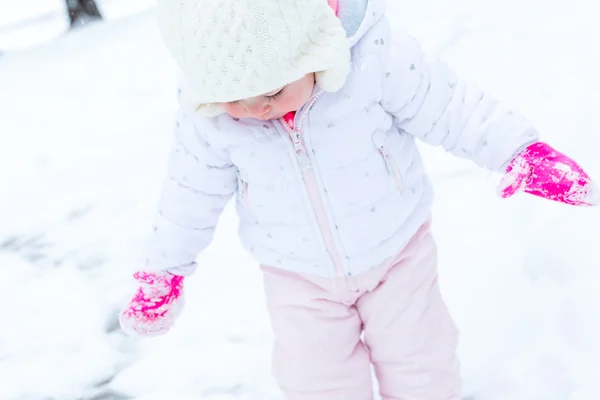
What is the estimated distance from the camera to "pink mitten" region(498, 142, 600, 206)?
1.16 m

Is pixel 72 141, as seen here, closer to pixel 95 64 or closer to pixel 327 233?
pixel 95 64

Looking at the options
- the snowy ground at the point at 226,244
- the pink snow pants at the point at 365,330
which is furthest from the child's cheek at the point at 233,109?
the snowy ground at the point at 226,244

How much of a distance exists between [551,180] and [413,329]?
341mm

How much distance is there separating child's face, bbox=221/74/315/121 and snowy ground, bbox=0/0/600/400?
2.52 feet

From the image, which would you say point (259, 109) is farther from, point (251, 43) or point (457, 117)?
point (457, 117)

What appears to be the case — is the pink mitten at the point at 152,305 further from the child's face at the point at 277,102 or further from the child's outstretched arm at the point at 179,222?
the child's face at the point at 277,102

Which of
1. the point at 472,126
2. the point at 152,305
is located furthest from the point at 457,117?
the point at 152,305

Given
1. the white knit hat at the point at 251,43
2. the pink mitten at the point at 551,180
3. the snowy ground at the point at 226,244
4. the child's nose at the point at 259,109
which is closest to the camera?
the white knit hat at the point at 251,43

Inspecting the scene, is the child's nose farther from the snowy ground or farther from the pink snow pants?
the snowy ground

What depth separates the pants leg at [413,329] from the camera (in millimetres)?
1320

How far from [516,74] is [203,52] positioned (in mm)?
1532

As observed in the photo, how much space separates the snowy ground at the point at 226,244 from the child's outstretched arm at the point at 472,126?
0.50m

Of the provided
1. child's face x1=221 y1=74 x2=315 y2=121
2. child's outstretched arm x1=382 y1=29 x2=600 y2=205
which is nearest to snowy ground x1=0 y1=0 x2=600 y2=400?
child's outstretched arm x1=382 y1=29 x2=600 y2=205

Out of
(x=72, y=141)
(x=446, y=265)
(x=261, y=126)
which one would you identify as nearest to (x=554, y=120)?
(x=446, y=265)
